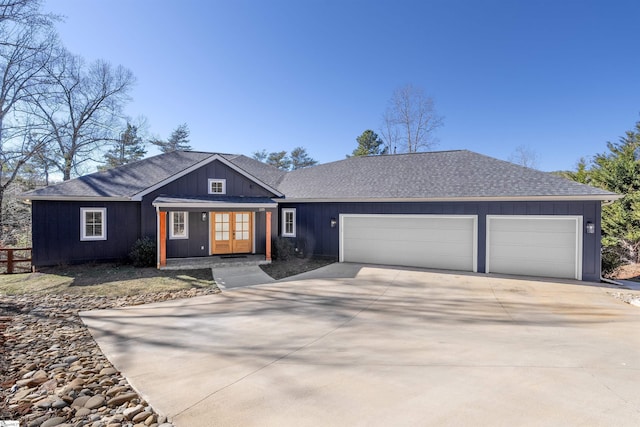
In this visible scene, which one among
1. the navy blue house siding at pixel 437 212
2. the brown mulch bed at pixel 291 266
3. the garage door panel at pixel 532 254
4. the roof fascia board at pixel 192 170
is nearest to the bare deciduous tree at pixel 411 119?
the navy blue house siding at pixel 437 212

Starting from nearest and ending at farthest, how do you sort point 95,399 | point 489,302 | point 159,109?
1. point 95,399
2. point 489,302
3. point 159,109

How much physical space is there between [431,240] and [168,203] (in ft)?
32.3

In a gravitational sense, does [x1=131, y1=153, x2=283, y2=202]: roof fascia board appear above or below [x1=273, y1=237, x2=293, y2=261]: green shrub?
above

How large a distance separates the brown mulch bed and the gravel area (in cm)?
561

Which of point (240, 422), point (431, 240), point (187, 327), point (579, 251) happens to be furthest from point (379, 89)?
point (240, 422)

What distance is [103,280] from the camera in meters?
9.05

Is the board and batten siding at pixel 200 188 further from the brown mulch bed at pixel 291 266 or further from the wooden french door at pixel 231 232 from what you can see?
the brown mulch bed at pixel 291 266

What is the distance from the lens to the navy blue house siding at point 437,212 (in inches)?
365

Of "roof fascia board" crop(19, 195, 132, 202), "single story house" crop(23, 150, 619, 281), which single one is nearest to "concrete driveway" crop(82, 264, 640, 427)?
"single story house" crop(23, 150, 619, 281)

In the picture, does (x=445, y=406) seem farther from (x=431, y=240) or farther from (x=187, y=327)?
(x=431, y=240)

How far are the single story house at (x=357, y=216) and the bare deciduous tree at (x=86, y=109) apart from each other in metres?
11.1

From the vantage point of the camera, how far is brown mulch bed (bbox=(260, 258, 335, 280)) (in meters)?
10.3

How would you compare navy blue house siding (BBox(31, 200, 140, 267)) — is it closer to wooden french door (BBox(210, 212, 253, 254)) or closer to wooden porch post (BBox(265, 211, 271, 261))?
wooden french door (BBox(210, 212, 253, 254))

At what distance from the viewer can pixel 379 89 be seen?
22.2 metres
